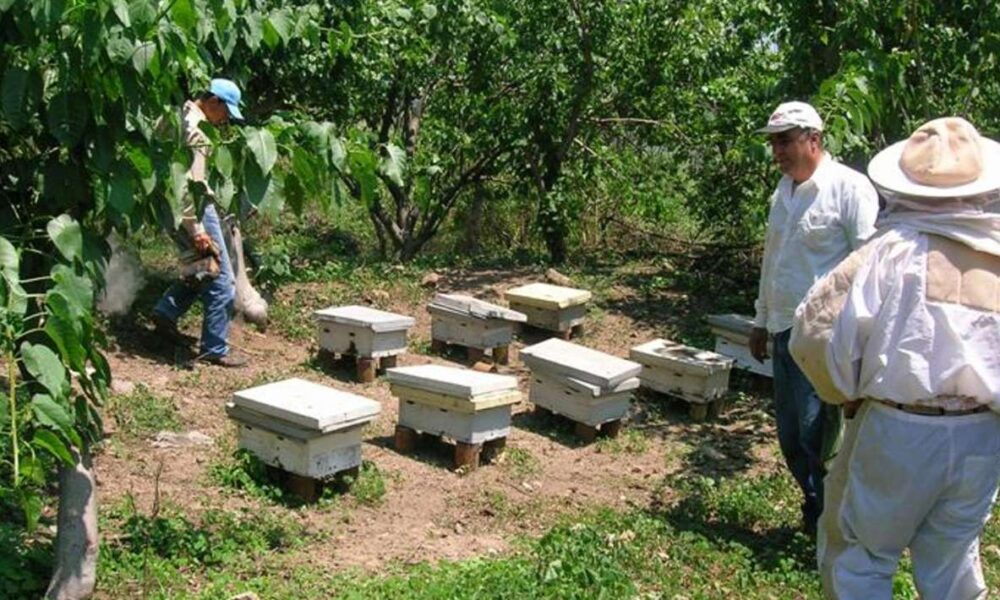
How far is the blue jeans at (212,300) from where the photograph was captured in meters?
6.93

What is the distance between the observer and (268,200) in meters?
3.57

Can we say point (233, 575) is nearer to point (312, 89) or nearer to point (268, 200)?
point (268, 200)

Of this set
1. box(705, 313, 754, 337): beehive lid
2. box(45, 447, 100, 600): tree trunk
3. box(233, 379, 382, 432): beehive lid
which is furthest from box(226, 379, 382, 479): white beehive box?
box(705, 313, 754, 337): beehive lid

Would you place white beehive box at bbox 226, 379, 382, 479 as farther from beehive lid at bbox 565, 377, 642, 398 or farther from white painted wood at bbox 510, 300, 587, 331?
white painted wood at bbox 510, 300, 587, 331

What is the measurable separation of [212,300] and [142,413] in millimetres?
1180

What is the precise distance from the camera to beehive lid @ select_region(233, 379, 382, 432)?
5.07 m

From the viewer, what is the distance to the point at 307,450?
200 inches

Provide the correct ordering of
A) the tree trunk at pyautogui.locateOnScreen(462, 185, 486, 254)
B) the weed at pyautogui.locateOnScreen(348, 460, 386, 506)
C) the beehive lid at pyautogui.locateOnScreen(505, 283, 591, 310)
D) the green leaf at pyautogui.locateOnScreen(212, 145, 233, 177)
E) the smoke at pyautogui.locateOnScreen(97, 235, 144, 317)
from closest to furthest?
1. the green leaf at pyautogui.locateOnScreen(212, 145, 233, 177)
2. the weed at pyautogui.locateOnScreen(348, 460, 386, 506)
3. the smoke at pyautogui.locateOnScreen(97, 235, 144, 317)
4. the beehive lid at pyautogui.locateOnScreen(505, 283, 591, 310)
5. the tree trunk at pyautogui.locateOnScreen(462, 185, 486, 254)

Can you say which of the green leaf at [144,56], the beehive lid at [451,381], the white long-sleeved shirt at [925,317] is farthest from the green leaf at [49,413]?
the beehive lid at [451,381]

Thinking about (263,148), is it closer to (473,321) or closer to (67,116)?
(67,116)

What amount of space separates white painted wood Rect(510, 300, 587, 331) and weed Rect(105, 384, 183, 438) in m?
2.85

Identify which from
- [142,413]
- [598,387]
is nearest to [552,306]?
[598,387]

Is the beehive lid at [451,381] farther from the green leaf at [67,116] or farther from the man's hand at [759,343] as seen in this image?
the green leaf at [67,116]

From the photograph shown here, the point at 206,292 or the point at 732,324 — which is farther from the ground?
the point at 206,292
